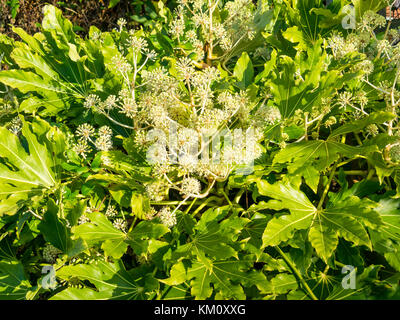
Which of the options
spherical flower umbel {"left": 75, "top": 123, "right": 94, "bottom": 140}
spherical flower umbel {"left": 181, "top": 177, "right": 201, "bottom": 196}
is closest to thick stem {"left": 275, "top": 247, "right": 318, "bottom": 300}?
spherical flower umbel {"left": 181, "top": 177, "right": 201, "bottom": 196}

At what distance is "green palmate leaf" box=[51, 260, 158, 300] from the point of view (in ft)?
3.18

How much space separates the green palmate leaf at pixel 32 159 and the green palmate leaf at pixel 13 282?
0.69ft

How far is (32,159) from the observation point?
44.7 inches

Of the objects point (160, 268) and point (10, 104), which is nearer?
point (160, 268)

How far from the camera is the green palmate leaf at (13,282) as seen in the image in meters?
1.05

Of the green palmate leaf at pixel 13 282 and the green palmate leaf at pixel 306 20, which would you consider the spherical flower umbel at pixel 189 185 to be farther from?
the green palmate leaf at pixel 306 20

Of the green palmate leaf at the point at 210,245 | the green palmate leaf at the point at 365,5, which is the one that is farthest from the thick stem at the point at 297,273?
the green palmate leaf at the point at 365,5

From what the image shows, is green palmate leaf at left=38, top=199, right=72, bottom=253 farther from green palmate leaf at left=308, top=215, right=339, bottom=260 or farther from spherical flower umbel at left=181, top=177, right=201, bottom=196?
green palmate leaf at left=308, top=215, right=339, bottom=260

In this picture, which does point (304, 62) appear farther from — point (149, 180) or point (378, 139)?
point (149, 180)

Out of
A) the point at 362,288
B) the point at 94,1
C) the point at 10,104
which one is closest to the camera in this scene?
the point at 362,288

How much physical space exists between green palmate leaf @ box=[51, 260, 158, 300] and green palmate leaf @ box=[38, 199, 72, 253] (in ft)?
0.24
